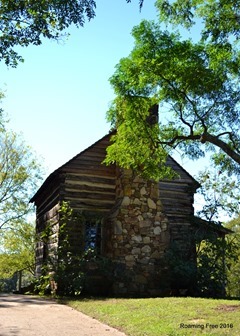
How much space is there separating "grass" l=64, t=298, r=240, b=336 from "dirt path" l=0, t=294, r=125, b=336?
391mm

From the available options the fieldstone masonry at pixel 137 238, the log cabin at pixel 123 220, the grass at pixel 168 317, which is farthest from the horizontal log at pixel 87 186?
the grass at pixel 168 317

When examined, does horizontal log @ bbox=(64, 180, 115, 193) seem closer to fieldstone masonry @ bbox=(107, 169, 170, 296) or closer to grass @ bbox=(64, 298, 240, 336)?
fieldstone masonry @ bbox=(107, 169, 170, 296)

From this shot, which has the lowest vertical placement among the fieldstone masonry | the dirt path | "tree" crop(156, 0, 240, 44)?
the dirt path

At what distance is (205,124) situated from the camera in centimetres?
1500

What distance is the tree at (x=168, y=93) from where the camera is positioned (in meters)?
13.7

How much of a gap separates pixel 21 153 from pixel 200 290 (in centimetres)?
1964

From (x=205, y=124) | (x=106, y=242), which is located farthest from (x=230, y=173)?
(x=106, y=242)

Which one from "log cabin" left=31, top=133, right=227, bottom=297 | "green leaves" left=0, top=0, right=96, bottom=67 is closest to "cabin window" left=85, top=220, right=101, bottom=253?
"log cabin" left=31, top=133, right=227, bottom=297

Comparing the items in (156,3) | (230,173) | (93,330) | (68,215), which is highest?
(156,3)

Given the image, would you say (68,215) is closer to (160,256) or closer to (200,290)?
(160,256)

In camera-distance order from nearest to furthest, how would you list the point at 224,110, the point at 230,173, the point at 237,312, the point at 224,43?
the point at 237,312 → the point at 224,43 → the point at 224,110 → the point at 230,173

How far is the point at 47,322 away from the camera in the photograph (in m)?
9.73

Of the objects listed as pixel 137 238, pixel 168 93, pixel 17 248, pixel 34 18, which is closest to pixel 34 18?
pixel 34 18

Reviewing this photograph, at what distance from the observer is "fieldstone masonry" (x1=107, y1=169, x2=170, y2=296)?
17391 mm
